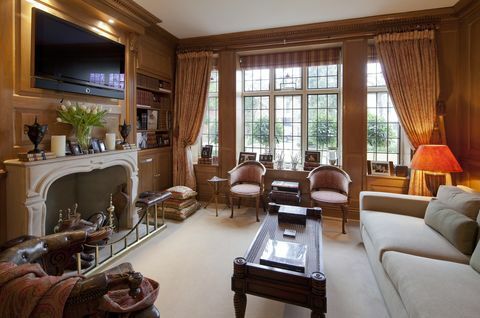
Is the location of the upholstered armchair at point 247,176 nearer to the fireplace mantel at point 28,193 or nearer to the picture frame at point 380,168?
the picture frame at point 380,168

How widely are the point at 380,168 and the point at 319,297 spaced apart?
9.97 ft

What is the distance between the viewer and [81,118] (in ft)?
8.98

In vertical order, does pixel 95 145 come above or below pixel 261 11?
below

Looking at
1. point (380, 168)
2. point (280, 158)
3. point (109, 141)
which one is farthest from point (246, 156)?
point (109, 141)

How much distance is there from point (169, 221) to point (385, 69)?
394 centimetres

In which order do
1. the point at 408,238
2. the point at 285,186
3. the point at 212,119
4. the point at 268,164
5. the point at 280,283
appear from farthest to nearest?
the point at 212,119
the point at 268,164
the point at 285,186
the point at 408,238
the point at 280,283

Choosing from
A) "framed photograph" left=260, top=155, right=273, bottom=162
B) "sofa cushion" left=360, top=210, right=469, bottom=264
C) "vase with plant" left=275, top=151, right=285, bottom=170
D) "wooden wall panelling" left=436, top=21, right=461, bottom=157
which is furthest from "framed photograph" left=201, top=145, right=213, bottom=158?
"wooden wall panelling" left=436, top=21, right=461, bottom=157

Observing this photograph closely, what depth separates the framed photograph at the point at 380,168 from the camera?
3888mm

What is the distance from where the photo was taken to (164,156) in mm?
4645

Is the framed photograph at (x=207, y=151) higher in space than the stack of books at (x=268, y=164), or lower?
higher

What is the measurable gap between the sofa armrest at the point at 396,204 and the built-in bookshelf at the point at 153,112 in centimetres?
340

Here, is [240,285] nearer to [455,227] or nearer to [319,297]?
[319,297]

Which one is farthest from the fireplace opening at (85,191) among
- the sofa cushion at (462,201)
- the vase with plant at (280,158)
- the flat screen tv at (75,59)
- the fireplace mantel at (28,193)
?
the sofa cushion at (462,201)

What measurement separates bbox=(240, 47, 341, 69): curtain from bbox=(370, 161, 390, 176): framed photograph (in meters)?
1.76
